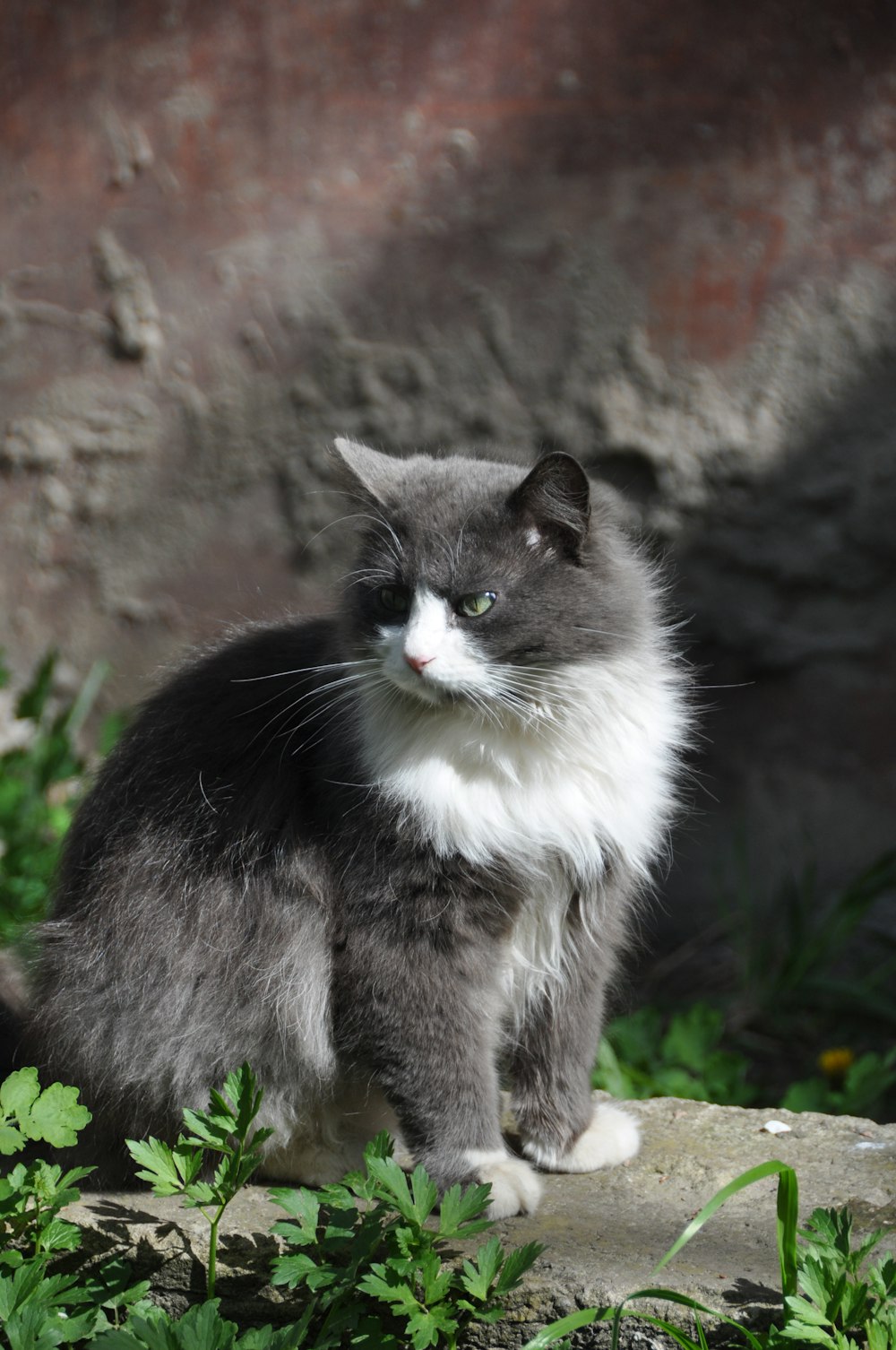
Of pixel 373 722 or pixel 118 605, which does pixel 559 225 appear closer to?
pixel 118 605

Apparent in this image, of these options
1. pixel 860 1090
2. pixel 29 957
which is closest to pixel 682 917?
pixel 860 1090

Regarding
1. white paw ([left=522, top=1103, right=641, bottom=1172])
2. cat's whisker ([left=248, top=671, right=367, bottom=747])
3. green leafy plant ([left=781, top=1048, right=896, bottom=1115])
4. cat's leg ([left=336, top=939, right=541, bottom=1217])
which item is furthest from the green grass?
green leafy plant ([left=781, top=1048, right=896, bottom=1115])

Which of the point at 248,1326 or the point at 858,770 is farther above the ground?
the point at 858,770

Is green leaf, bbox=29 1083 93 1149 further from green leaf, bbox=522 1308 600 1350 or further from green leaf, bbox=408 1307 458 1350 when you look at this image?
green leaf, bbox=522 1308 600 1350

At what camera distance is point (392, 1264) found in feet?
6.45

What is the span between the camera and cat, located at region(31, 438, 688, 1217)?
220cm

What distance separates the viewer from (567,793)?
2289mm

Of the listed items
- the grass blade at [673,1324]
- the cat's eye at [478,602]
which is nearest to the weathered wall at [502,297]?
the cat's eye at [478,602]

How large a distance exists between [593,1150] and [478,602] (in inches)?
45.6

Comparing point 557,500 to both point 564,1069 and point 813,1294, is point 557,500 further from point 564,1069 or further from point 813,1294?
point 813,1294

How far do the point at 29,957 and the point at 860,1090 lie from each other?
2241 millimetres

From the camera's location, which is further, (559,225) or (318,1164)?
(559,225)

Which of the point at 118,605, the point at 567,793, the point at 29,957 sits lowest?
the point at 29,957

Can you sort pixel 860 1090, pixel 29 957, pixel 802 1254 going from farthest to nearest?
pixel 860 1090 → pixel 29 957 → pixel 802 1254
